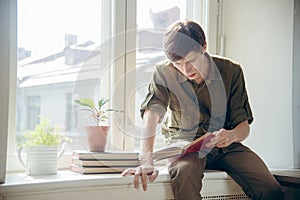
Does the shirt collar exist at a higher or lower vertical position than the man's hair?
lower

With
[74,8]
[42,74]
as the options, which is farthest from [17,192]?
[74,8]

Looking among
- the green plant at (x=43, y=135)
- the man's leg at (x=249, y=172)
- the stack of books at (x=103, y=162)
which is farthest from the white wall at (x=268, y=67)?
the green plant at (x=43, y=135)

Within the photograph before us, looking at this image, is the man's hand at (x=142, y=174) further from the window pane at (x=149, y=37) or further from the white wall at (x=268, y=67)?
the white wall at (x=268, y=67)

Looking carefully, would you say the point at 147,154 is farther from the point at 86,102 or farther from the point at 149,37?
the point at 149,37

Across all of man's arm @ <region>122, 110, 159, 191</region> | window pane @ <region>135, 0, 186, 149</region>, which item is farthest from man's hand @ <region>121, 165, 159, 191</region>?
window pane @ <region>135, 0, 186, 149</region>

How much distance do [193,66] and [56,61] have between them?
59 cm

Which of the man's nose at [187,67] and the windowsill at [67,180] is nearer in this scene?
the windowsill at [67,180]

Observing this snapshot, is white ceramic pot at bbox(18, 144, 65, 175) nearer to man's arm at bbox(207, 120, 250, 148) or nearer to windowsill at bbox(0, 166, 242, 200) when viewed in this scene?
windowsill at bbox(0, 166, 242, 200)

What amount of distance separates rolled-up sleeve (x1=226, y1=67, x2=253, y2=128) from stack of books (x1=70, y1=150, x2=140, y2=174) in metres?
0.40

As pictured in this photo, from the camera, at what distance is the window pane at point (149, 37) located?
2.00m

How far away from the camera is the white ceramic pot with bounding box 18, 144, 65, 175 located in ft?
5.48

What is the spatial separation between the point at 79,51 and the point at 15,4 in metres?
0.38

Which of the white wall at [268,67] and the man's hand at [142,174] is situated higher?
the white wall at [268,67]

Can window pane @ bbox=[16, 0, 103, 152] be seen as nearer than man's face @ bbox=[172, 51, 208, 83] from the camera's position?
No
